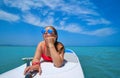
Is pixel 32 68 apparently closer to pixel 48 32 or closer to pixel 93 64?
pixel 48 32

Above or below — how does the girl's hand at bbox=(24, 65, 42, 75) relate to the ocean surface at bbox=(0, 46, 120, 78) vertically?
above

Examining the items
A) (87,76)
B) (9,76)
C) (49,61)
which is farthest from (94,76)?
(9,76)

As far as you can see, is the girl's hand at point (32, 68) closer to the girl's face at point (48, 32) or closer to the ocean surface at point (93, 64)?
the girl's face at point (48, 32)

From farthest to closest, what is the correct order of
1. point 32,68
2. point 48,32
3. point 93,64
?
point 93,64 < point 48,32 < point 32,68

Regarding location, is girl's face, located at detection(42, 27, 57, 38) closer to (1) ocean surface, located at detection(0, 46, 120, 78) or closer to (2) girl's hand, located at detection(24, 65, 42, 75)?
(2) girl's hand, located at detection(24, 65, 42, 75)

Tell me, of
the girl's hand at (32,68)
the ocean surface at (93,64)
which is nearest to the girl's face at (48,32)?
the girl's hand at (32,68)

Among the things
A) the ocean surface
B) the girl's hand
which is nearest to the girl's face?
the girl's hand

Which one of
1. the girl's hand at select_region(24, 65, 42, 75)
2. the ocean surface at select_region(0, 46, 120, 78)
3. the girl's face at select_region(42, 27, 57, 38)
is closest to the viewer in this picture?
the girl's hand at select_region(24, 65, 42, 75)

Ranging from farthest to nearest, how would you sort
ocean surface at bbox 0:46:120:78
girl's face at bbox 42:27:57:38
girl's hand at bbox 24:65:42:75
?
ocean surface at bbox 0:46:120:78, girl's face at bbox 42:27:57:38, girl's hand at bbox 24:65:42:75

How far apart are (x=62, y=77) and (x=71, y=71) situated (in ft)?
1.20

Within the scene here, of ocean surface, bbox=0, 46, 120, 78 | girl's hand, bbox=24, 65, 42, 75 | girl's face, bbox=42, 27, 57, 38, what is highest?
girl's face, bbox=42, 27, 57, 38

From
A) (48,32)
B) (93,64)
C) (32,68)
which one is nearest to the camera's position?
(32,68)

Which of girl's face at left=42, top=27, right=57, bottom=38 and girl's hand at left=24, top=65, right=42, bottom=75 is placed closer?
girl's hand at left=24, top=65, right=42, bottom=75

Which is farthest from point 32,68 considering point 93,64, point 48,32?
point 93,64
